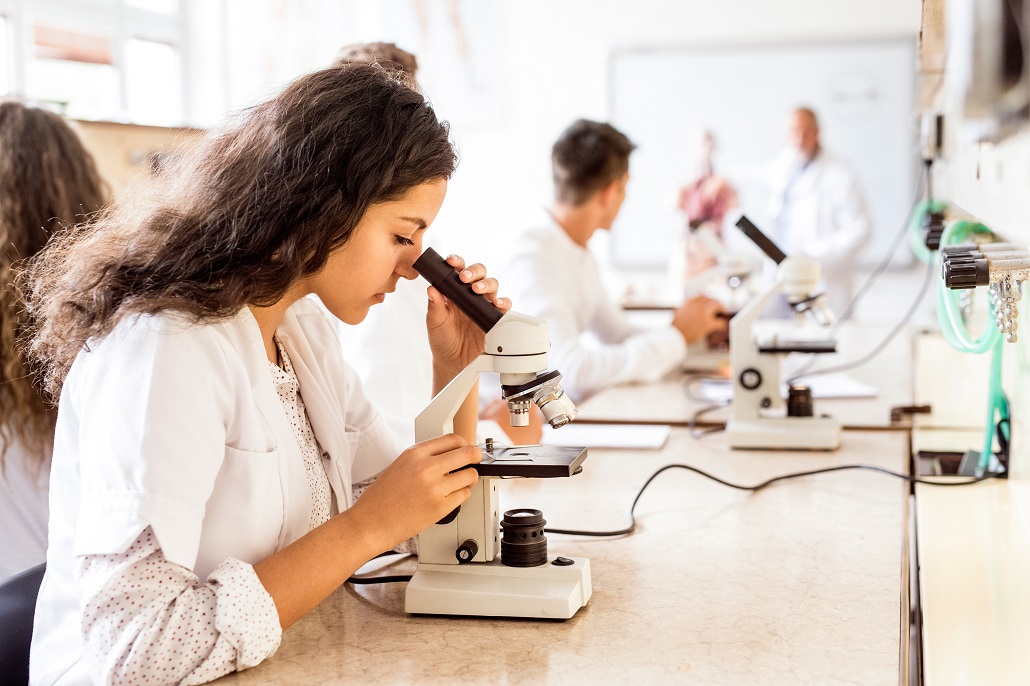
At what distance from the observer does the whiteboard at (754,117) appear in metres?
5.86

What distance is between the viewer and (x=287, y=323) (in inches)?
55.3

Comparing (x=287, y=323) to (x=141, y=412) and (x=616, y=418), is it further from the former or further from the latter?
(x=616, y=418)

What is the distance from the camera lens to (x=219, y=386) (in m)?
1.08

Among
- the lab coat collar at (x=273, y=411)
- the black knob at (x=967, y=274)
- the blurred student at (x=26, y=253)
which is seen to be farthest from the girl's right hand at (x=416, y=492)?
the blurred student at (x=26, y=253)

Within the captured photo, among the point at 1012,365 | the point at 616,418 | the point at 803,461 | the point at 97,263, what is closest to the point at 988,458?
the point at 1012,365

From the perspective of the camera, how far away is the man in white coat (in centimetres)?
563

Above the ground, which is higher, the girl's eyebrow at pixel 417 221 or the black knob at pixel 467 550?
the girl's eyebrow at pixel 417 221

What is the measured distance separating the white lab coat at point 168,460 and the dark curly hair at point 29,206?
2.33 ft

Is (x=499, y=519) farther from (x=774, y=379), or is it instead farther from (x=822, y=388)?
(x=822, y=388)

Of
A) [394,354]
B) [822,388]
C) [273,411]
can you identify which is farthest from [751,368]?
[273,411]

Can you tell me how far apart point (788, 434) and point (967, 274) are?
3.16 feet

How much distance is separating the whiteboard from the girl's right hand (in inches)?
200

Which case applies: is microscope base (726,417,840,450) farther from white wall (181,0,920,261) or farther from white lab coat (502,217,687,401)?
white wall (181,0,920,261)

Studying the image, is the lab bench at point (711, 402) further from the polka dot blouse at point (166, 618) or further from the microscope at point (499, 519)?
the polka dot blouse at point (166, 618)
